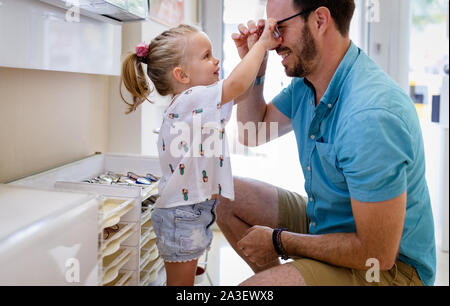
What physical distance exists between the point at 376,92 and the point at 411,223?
371 mm

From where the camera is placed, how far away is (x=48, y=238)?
0.75m

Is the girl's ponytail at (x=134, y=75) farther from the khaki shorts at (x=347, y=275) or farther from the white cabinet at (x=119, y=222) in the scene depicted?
the khaki shorts at (x=347, y=275)

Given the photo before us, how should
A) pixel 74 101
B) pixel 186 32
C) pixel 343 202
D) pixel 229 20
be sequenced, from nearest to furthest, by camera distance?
pixel 343 202
pixel 186 32
pixel 74 101
pixel 229 20

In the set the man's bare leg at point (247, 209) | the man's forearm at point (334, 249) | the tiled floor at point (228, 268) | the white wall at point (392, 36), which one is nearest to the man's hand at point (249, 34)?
the man's bare leg at point (247, 209)

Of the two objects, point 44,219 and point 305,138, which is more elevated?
point 305,138

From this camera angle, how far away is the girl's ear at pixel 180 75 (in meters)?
Result: 1.34

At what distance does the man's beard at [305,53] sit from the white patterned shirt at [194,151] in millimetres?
247

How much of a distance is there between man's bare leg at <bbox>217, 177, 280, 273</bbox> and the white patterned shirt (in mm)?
259

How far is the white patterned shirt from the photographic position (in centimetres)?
123

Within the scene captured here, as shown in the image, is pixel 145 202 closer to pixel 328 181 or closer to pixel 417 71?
pixel 328 181

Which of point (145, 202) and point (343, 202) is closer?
point (343, 202)

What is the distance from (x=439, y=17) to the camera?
2.46 metres

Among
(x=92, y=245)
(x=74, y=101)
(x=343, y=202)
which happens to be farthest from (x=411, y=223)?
(x=74, y=101)
